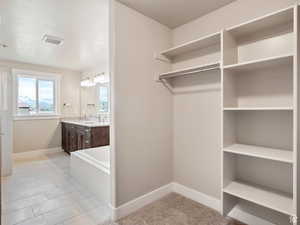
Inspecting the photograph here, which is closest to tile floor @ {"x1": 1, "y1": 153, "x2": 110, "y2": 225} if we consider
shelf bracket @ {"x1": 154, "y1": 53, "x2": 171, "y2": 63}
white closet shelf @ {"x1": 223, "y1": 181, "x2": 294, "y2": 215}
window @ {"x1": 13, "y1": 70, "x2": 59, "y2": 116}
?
white closet shelf @ {"x1": 223, "y1": 181, "x2": 294, "y2": 215}

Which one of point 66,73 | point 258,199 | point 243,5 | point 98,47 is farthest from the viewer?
point 66,73

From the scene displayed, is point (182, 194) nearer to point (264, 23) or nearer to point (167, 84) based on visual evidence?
point (167, 84)

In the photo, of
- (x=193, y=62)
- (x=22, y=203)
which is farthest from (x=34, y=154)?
(x=193, y=62)

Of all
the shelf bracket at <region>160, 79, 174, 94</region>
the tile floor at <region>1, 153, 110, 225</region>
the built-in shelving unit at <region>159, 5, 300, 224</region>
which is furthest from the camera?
the shelf bracket at <region>160, 79, 174, 94</region>

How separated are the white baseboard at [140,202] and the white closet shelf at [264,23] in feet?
6.83

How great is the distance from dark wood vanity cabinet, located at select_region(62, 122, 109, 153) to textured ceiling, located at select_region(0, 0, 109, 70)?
62.5 inches

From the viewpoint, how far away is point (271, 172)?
160 cm

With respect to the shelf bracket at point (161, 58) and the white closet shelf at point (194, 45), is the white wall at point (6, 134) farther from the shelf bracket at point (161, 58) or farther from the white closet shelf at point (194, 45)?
the white closet shelf at point (194, 45)

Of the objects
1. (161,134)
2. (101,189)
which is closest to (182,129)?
(161,134)

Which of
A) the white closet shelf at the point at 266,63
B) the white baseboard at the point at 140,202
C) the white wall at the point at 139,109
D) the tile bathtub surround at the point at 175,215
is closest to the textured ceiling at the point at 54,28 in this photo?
the white wall at the point at 139,109

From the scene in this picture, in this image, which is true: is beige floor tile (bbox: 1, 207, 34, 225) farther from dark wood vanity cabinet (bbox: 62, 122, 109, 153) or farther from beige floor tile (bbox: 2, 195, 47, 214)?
dark wood vanity cabinet (bbox: 62, 122, 109, 153)

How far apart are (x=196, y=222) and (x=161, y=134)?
1.08 metres

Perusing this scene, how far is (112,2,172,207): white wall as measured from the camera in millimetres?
1869

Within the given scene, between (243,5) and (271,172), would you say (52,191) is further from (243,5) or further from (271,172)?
(243,5)
